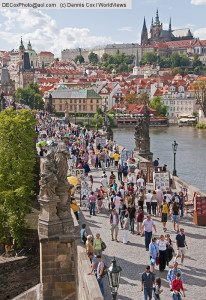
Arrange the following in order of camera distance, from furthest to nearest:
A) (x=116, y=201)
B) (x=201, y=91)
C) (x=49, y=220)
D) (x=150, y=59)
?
1. (x=150, y=59)
2. (x=201, y=91)
3. (x=116, y=201)
4. (x=49, y=220)

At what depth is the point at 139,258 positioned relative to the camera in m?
12.0

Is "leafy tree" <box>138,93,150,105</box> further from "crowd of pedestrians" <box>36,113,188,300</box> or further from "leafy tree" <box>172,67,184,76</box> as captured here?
"crowd of pedestrians" <box>36,113,188,300</box>

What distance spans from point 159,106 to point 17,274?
91.7 meters

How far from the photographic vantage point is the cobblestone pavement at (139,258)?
33.6ft

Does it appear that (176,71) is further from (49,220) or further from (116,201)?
(49,220)

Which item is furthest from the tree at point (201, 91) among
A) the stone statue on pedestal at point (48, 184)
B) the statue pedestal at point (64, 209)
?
the stone statue on pedestal at point (48, 184)

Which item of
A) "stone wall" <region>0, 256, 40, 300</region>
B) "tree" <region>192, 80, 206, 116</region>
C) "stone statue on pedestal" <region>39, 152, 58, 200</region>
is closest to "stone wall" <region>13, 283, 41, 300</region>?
"stone statue on pedestal" <region>39, 152, 58, 200</region>

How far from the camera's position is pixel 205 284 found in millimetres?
10539

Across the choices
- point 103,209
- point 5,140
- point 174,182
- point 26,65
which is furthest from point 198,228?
point 26,65

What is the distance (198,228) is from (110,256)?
3382 mm

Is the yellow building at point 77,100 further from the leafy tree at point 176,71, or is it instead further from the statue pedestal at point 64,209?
the statue pedestal at point 64,209

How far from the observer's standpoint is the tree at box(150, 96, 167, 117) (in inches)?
4163

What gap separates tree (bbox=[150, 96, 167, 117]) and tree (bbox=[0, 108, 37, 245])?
8373 centimetres

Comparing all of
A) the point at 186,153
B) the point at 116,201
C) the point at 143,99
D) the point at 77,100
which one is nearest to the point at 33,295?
the point at 116,201
